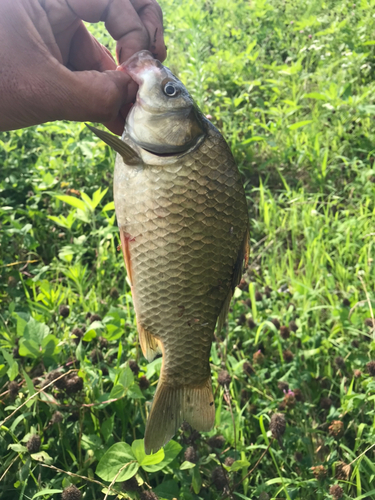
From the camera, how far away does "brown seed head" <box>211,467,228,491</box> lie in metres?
1.70

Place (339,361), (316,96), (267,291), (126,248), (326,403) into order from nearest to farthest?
(126,248) → (326,403) → (339,361) → (267,291) → (316,96)

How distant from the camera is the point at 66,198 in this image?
2.80m

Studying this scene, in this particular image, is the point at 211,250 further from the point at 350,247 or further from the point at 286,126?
the point at 286,126

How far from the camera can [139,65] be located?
1584mm

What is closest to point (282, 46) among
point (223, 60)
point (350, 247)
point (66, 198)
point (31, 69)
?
point (223, 60)

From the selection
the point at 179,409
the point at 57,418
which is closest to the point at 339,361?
the point at 179,409

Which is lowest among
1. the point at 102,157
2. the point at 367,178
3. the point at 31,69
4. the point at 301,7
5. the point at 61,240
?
the point at 61,240

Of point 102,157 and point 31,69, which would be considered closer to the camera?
point 31,69

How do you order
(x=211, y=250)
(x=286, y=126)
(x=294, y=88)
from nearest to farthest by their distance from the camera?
(x=211, y=250)
(x=286, y=126)
(x=294, y=88)

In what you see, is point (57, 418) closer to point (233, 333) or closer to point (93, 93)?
point (233, 333)

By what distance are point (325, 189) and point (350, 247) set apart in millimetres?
908

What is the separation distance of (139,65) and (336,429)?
1.66m

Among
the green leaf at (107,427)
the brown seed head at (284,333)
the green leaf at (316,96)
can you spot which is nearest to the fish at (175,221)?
the green leaf at (107,427)

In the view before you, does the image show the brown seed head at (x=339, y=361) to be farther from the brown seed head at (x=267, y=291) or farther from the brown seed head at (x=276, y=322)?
the brown seed head at (x=267, y=291)
